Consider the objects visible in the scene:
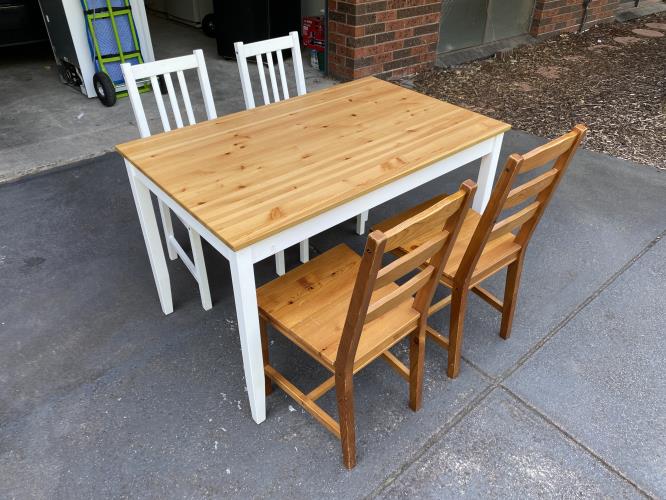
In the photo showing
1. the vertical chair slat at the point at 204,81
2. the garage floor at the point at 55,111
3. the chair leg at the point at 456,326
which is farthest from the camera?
the garage floor at the point at 55,111

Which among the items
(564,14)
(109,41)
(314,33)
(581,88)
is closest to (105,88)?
(109,41)

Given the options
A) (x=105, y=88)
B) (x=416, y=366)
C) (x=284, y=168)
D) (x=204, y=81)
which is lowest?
(x=416, y=366)

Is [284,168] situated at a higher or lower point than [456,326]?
higher

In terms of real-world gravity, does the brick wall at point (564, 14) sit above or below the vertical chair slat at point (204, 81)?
below

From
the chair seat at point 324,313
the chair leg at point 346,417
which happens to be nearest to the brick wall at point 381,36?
the chair seat at point 324,313

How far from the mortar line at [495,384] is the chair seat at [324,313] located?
→ 1.38ft

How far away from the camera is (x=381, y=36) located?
184 inches

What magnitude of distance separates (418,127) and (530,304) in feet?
3.26

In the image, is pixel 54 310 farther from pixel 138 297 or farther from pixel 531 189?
pixel 531 189

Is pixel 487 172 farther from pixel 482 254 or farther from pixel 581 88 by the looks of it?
pixel 581 88

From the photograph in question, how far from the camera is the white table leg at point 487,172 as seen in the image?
2121 mm

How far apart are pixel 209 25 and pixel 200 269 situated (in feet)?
15.7

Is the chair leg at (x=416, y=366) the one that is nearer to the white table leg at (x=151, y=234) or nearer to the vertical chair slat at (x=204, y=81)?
the white table leg at (x=151, y=234)

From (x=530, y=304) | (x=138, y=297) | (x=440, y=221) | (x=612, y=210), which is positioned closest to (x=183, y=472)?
(x=138, y=297)
